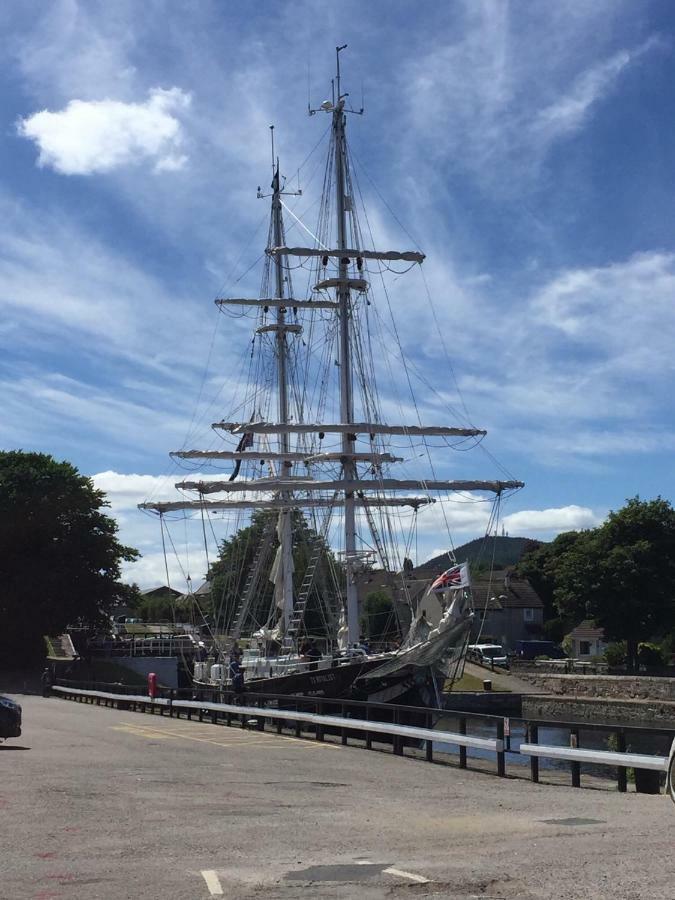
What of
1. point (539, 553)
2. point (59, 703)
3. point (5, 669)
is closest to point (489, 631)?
point (539, 553)

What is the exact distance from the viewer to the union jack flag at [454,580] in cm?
3909

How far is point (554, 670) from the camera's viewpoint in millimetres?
67125

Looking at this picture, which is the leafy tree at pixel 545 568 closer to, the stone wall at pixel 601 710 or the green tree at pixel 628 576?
the green tree at pixel 628 576

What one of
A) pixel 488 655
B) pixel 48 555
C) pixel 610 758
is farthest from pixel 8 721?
pixel 488 655

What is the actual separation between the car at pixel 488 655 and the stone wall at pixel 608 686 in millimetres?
5879

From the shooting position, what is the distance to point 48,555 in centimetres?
6862

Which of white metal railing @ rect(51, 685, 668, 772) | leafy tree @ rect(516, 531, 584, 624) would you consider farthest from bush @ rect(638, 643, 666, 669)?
white metal railing @ rect(51, 685, 668, 772)

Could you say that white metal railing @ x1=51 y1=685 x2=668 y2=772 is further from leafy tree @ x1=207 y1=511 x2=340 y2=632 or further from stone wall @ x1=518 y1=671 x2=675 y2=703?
stone wall @ x1=518 y1=671 x2=675 y2=703

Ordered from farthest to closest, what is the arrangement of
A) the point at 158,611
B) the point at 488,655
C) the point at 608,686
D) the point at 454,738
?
A: the point at 158,611, the point at 488,655, the point at 608,686, the point at 454,738

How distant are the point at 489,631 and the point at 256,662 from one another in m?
55.8

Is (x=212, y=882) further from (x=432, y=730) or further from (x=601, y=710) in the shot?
(x=601, y=710)

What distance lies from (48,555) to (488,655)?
105 feet

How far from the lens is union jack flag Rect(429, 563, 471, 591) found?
3909 centimetres

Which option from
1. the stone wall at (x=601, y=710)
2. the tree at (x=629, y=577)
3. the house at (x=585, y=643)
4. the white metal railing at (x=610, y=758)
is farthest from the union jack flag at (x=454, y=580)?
the house at (x=585, y=643)
